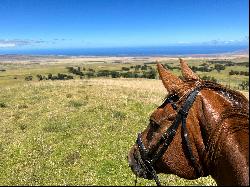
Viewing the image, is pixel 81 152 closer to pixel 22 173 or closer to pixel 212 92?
pixel 22 173

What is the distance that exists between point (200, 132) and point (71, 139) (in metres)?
14.9

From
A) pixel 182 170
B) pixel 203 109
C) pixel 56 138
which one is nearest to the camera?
pixel 203 109

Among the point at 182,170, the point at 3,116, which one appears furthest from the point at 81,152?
the point at 182,170

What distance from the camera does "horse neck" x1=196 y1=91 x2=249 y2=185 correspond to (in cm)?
352

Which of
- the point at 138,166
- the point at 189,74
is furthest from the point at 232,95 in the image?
the point at 138,166

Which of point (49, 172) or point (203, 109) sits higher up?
point (203, 109)

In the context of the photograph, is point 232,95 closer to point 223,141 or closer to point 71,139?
point 223,141

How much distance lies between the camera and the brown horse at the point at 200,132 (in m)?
3.58

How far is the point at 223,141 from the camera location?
3.64 m

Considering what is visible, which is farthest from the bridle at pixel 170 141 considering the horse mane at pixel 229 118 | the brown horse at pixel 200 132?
the horse mane at pixel 229 118

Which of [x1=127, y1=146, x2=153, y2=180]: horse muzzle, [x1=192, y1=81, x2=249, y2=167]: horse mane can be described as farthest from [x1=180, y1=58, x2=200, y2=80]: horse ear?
[x1=127, y1=146, x2=153, y2=180]: horse muzzle

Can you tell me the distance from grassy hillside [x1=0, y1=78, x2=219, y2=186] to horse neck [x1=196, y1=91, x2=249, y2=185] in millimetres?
8843

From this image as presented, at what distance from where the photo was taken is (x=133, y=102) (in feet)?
94.5

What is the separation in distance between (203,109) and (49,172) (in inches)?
420
